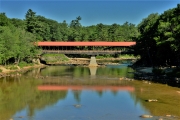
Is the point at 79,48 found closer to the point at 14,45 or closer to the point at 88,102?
the point at 14,45

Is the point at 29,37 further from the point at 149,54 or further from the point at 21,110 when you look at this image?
the point at 21,110

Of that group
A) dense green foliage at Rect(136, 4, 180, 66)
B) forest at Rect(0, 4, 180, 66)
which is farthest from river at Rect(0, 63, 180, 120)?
forest at Rect(0, 4, 180, 66)

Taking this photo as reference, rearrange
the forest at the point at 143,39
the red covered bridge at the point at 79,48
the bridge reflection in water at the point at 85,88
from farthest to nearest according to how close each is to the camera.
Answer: the red covered bridge at the point at 79,48 < the forest at the point at 143,39 < the bridge reflection in water at the point at 85,88

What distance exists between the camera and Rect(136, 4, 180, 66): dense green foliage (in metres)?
45.4

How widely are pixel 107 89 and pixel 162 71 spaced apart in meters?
16.7

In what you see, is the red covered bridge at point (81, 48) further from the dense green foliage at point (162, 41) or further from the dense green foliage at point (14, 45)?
the dense green foliage at point (162, 41)

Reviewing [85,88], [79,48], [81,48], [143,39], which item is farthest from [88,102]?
[81,48]

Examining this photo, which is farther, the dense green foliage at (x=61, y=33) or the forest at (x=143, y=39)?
the dense green foliage at (x=61, y=33)

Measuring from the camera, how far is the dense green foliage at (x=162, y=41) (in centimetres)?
4542

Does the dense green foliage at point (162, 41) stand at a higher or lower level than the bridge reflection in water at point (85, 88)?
higher

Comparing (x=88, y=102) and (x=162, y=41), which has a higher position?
(x=162, y=41)

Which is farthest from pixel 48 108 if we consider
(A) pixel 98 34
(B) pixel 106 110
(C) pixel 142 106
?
(A) pixel 98 34

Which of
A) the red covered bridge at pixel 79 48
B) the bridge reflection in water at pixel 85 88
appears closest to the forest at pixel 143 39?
the red covered bridge at pixel 79 48

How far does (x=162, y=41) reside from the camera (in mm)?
48469
